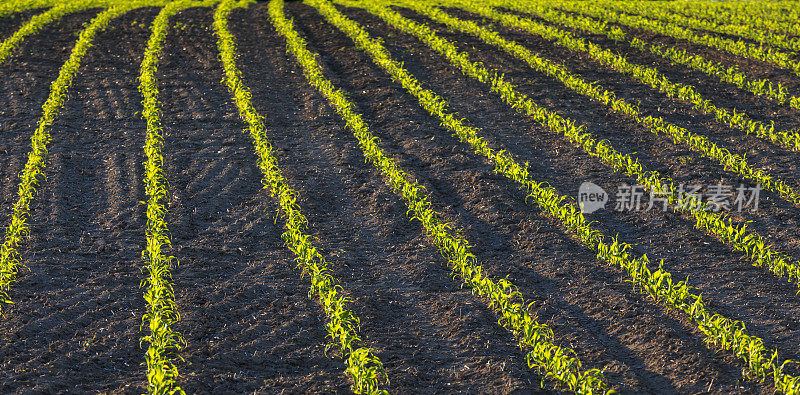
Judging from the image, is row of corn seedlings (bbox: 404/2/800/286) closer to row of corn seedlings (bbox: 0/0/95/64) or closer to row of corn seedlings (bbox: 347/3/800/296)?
row of corn seedlings (bbox: 347/3/800/296)

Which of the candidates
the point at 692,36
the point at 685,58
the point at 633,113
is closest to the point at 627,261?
the point at 633,113

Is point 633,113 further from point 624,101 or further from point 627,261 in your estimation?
point 627,261

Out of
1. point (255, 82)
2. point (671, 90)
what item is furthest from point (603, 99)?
point (255, 82)

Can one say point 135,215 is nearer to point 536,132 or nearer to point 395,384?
point 395,384

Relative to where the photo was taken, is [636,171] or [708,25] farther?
[708,25]

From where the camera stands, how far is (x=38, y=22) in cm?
1975

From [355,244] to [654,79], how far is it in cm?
886

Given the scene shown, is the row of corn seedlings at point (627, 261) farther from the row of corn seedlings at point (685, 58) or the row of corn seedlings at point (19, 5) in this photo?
the row of corn seedlings at point (19, 5)

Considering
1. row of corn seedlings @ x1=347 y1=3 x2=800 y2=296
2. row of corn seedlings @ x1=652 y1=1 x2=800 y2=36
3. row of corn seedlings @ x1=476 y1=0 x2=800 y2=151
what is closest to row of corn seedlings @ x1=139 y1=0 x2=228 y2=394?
row of corn seedlings @ x1=347 y1=3 x2=800 y2=296

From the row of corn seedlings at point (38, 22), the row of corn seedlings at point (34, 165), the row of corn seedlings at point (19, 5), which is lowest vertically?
the row of corn seedlings at point (19, 5)

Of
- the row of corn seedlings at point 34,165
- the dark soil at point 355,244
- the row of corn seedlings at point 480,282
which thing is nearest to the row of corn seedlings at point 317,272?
the dark soil at point 355,244

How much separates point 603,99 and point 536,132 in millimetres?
2232

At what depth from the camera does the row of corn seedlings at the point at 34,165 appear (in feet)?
26.6

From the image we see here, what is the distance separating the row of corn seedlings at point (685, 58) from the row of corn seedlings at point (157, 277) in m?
9.53
